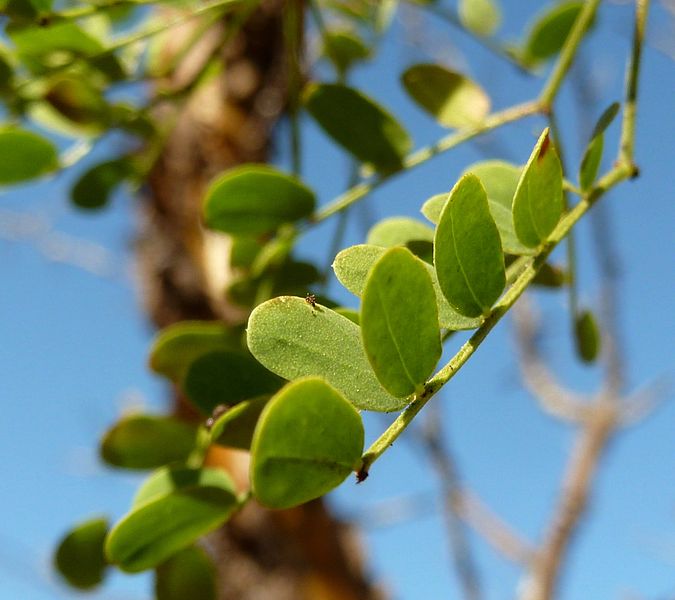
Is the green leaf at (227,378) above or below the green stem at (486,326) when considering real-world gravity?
below

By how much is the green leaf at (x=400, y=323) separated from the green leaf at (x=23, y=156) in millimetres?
379

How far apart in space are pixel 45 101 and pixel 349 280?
1.43 feet

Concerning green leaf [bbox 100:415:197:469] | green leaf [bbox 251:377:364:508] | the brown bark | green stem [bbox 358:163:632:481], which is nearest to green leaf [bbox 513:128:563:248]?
green stem [bbox 358:163:632:481]

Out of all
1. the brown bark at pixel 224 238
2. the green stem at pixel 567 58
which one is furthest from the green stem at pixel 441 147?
the brown bark at pixel 224 238

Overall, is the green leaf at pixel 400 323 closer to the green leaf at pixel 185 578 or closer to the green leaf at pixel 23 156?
the green leaf at pixel 185 578

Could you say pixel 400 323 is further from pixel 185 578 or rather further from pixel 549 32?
pixel 549 32

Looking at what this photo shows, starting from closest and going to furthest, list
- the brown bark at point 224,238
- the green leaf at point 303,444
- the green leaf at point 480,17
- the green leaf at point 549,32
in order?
the green leaf at point 303,444, the green leaf at point 549,32, the green leaf at point 480,17, the brown bark at point 224,238

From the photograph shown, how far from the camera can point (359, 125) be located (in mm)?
529

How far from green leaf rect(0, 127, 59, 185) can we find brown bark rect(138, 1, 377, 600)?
1233 mm

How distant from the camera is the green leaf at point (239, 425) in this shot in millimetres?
363

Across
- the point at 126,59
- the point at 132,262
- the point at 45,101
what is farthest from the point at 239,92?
the point at 45,101

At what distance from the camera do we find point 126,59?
0.79 metres

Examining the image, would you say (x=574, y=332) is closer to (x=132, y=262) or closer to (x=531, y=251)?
(x=531, y=251)

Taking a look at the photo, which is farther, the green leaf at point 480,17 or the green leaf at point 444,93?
the green leaf at point 480,17
